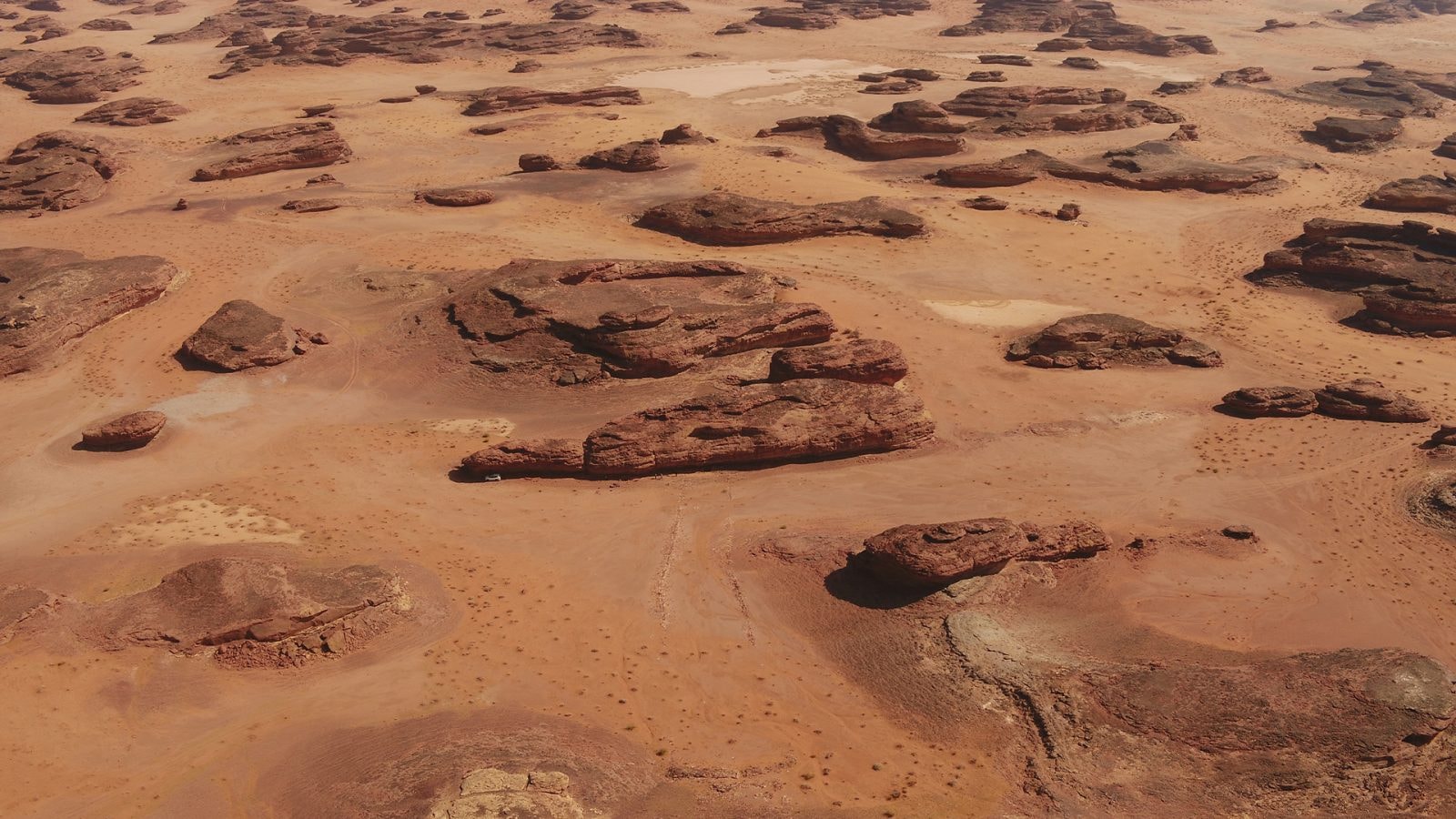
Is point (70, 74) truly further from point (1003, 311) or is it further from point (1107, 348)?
point (1107, 348)

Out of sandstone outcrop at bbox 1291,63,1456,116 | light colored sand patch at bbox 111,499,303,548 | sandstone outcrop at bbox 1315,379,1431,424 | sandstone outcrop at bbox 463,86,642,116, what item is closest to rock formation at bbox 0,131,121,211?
sandstone outcrop at bbox 463,86,642,116

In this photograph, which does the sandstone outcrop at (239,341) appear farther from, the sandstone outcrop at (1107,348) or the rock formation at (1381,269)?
the rock formation at (1381,269)

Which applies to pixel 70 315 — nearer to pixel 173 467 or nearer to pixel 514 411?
pixel 173 467

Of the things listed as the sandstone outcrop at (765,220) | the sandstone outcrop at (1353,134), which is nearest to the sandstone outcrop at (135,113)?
the sandstone outcrop at (765,220)

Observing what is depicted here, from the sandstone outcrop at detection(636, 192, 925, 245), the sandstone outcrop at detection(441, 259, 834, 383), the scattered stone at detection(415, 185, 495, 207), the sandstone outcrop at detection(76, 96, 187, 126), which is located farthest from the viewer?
the sandstone outcrop at detection(76, 96, 187, 126)

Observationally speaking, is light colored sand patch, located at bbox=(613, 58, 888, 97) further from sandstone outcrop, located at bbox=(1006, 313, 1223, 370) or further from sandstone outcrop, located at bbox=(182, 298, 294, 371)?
sandstone outcrop, located at bbox=(1006, 313, 1223, 370)
